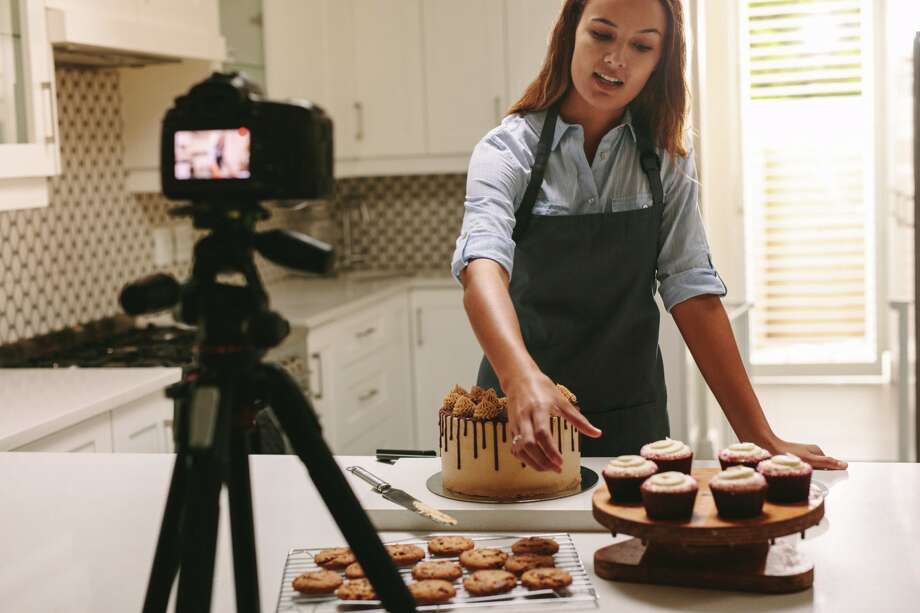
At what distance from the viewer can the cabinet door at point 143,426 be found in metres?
2.38

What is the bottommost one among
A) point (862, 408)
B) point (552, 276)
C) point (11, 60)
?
point (862, 408)

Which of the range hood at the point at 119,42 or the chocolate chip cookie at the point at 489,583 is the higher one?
the range hood at the point at 119,42

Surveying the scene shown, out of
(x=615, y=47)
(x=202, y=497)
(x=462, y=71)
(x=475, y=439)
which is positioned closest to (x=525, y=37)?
(x=462, y=71)

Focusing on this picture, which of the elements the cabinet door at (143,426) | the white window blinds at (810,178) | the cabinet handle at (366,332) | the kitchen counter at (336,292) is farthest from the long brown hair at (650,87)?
the white window blinds at (810,178)

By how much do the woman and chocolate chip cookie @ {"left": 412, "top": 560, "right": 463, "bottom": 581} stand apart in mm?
563

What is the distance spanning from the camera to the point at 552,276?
182 centimetres

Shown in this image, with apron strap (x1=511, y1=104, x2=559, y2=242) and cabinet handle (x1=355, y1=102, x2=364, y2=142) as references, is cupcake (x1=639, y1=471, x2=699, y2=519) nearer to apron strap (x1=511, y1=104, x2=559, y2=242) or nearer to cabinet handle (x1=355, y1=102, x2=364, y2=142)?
apron strap (x1=511, y1=104, x2=559, y2=242)

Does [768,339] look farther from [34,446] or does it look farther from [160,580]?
[160,580]

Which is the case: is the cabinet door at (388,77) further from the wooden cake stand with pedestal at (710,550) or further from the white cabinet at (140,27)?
the wooden cake stand with pedestal at (710,550)

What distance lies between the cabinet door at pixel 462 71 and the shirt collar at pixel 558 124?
7.89ft

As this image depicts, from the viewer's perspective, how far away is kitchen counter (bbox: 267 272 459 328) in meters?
3.54

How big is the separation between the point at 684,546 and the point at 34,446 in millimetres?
1420

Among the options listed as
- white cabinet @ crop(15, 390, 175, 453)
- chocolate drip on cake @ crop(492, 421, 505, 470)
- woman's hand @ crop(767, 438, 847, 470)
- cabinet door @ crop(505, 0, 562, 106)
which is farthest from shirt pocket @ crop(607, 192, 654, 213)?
cabinet door @ crop(505, 0, 562, 106)

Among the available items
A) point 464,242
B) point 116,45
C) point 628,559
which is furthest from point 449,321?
point 628,559
